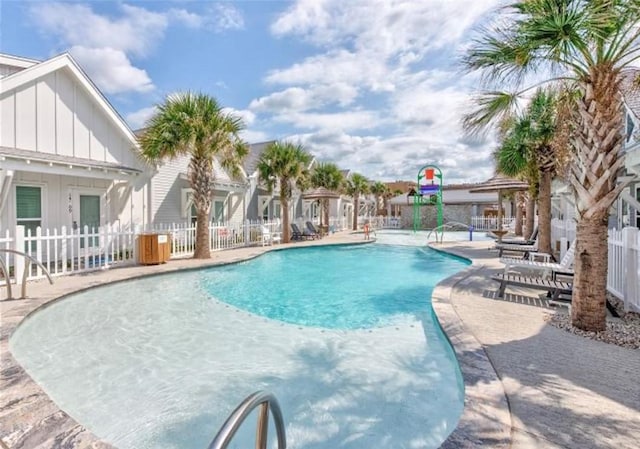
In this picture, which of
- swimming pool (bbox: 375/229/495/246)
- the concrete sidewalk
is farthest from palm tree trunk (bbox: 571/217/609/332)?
swimming pool (bbox: 375/229/495/246)

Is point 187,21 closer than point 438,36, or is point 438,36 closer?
point 438,36

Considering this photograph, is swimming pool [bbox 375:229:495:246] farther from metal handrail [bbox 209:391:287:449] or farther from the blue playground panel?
metal handrail [bbox 209:391:287:449]

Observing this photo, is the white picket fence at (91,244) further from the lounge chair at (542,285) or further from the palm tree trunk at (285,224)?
the lounge chair at (542,285)

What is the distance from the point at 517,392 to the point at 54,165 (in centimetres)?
1210

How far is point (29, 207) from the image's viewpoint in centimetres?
1021

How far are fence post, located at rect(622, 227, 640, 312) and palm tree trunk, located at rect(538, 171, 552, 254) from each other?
20.1 feet

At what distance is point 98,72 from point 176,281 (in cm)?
995

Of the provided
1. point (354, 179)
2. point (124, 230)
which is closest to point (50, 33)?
point (124, 230)

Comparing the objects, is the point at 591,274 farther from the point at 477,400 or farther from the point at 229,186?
the point at 229,186

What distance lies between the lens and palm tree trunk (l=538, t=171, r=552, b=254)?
11.8 m

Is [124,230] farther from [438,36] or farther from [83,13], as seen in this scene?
[438,36]

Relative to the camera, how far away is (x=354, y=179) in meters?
31.1

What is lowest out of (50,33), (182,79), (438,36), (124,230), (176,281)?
(176,281)

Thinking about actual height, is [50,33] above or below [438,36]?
above
